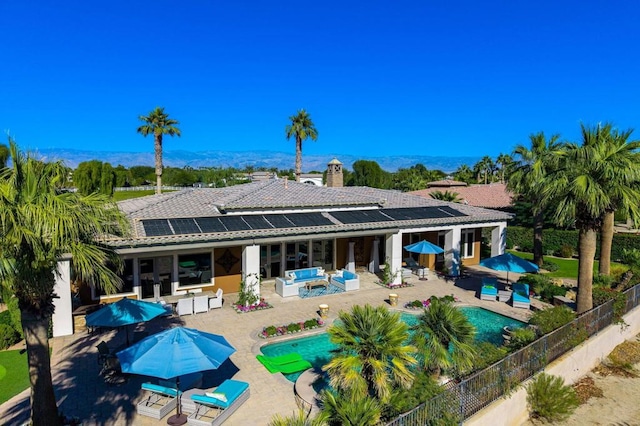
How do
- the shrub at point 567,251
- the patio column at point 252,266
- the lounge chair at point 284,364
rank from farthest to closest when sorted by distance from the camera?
the shrub at point 567,251 < the patio column at point 252,266 < the lounge chair at point 284,364

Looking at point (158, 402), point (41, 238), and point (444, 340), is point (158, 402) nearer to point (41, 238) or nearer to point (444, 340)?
point (41, 238)

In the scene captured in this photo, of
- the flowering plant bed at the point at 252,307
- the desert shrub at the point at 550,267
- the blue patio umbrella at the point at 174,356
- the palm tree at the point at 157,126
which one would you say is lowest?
the flowering plant bed at the point at 252,307

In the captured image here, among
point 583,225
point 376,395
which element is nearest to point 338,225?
point 583,225

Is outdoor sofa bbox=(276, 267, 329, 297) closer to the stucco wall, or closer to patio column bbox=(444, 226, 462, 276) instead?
patio column bbox=(444, 226, 462, 276)

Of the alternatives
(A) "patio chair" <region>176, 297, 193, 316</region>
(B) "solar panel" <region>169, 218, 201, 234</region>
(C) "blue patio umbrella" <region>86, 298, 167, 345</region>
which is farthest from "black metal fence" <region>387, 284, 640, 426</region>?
(B) "solar panel" <region>169, 218, 201, 234</region>

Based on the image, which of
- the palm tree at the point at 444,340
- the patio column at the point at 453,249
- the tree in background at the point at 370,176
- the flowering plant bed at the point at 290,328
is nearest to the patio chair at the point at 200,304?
the flowering plant bed at the point at 290,328

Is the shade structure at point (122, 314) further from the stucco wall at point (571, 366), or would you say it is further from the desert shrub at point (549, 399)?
the desert shrub at point (549, 399)
